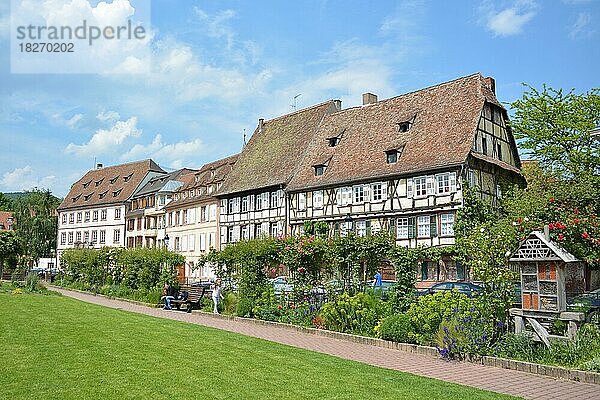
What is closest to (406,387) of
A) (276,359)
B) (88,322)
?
(276,359)

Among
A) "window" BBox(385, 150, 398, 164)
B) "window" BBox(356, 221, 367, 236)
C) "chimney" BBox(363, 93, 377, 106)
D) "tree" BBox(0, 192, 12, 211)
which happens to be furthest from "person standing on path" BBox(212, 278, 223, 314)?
"tree" BBox(0, 192, 12, 211)

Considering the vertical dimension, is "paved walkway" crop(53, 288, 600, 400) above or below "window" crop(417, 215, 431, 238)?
below

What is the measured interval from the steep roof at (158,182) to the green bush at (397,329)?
164ft

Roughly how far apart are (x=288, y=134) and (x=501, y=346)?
37167 millimetres

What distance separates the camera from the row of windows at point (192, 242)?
52469mm

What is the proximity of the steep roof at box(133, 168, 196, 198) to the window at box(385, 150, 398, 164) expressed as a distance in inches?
1240

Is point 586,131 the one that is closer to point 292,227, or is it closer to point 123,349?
point 292,227

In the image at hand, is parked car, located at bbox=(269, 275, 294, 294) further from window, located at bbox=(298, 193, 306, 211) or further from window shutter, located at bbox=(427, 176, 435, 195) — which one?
window, located at bbox=(298, 193, 306, 211)

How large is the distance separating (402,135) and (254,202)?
44.0 ft

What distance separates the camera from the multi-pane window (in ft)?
117

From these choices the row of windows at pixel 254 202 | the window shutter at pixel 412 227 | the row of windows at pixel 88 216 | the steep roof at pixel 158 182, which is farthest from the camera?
the row of windows at pixel 88 216

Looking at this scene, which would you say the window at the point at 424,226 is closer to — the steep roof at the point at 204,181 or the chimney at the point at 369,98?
the chimney at the point at 369,98

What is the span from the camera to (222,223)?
1986 inches

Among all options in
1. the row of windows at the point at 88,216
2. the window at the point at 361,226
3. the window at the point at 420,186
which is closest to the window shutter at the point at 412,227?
the window at the point at 420,186
